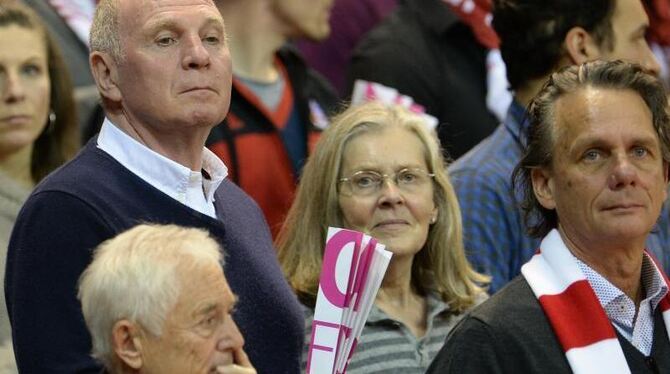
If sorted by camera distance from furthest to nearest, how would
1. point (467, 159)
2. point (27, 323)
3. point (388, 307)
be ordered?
point (467, 159) < point (388, 307) < point (27, 323)

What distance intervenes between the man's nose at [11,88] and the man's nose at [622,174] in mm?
2111

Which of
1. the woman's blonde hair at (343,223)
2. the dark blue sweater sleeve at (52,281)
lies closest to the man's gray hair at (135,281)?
the dark blue sweater sleeve at (52,281)

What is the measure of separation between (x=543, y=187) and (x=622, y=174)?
0.74ft

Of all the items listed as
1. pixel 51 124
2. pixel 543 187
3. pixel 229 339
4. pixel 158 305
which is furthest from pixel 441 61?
pixel 158 305

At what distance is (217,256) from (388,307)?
5.27ft

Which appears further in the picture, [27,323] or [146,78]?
[146,78]

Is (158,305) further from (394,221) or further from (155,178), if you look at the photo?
(394,221)

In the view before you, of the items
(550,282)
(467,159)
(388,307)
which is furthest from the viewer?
(467,159)

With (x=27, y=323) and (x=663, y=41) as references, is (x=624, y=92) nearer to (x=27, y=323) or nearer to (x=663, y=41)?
(x=27, y=323)

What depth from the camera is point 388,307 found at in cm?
495

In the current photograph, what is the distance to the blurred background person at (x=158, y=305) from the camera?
10.7ft

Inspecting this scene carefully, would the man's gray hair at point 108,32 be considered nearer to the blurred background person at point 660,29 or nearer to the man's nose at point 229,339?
the man's nose at point 229,339

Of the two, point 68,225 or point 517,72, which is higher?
point 517,72

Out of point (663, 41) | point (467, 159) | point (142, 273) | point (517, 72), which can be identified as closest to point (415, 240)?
point (467, 159)
